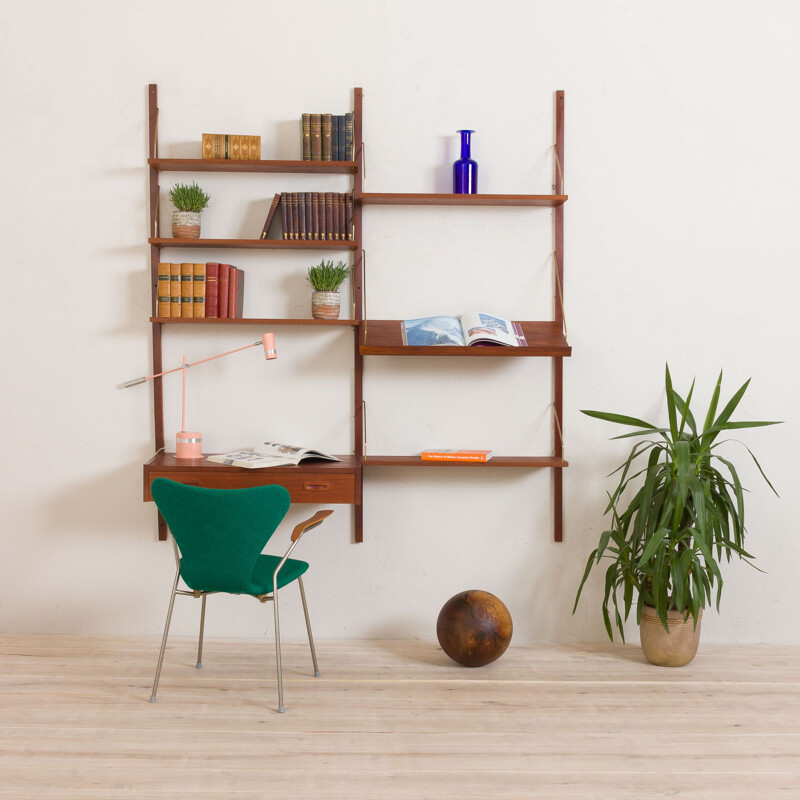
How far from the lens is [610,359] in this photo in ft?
11.5

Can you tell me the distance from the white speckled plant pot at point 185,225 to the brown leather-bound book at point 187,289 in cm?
13

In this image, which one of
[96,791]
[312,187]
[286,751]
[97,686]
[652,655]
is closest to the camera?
→ [96,791]

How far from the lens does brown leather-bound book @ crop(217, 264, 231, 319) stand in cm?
329

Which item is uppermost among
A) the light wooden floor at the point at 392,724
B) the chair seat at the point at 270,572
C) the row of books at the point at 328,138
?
the row of books at the point at 328,138

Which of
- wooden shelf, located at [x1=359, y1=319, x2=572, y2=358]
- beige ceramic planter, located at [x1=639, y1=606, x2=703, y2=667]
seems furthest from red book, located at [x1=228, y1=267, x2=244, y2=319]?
beige ceramic planter, located at [x1=639, y1=606, x2=703, y2=667]

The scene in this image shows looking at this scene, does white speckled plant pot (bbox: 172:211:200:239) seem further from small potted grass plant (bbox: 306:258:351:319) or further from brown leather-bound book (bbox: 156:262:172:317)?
small potted grass plant (bbox: 306:258:351:319)

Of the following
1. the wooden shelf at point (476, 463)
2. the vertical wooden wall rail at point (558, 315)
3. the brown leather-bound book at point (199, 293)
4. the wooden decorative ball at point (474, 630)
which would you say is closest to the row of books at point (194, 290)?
the brown leather-bound book at point (199, 293)

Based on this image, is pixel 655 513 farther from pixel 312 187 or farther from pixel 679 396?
pixel 312 187

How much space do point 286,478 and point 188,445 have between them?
0.47 m

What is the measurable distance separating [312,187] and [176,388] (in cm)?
103

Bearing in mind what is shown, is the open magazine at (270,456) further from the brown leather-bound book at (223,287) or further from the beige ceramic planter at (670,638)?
the beige ceramic planter at (670,638)

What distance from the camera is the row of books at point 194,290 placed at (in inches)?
129

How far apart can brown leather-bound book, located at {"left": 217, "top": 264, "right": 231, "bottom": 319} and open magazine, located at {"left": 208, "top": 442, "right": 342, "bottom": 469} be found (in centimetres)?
56

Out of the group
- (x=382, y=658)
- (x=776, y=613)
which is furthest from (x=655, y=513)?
(x=382, y=658)
